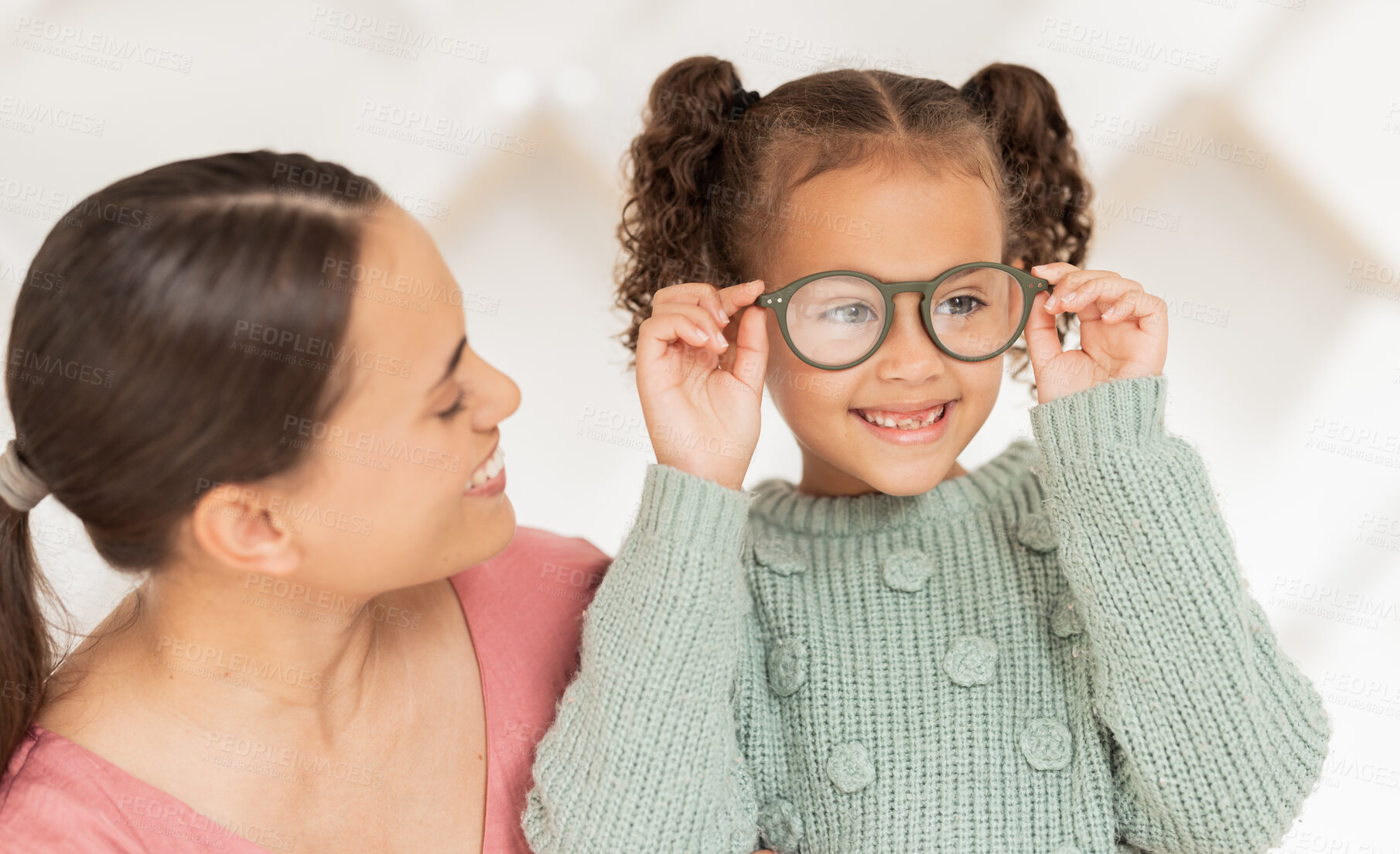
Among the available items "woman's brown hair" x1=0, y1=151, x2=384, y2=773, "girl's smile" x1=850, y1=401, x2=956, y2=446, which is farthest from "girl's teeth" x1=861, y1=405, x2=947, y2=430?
"woman's brown hair" x1=0, y1=151, x2=384, y2=773

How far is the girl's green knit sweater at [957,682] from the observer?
128cm

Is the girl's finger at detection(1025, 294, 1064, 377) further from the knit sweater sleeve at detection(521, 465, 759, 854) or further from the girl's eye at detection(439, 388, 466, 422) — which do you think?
the girl's eye at detection(439, 388, 466, 422)

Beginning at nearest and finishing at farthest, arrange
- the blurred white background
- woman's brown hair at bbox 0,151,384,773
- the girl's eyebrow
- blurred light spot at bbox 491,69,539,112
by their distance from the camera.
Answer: woman's brown hair at bbox 0,151,384,773, the girl's eyebrow, the blurred white background, blurred light spot at bbox 491,69,539,112

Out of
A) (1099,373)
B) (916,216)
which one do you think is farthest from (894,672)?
(916,216)

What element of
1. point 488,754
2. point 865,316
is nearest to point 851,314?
point 865,316

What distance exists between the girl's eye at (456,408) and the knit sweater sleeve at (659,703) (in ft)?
0.80

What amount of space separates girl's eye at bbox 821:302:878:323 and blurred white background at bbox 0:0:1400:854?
2.88 ft

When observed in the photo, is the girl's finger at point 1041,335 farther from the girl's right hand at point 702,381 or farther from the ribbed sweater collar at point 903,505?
the girl's right hand at point 702,381

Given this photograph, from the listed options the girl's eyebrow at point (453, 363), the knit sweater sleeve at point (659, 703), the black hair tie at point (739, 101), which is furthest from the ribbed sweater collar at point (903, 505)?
the black hair tie at point (739, 101)

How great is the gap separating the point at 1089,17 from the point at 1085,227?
0.62 meters

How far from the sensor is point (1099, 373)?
1444mm

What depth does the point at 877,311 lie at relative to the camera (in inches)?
55.4

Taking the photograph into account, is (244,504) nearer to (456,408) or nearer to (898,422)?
(456,408)

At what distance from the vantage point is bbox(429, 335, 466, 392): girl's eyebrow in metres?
1.22
